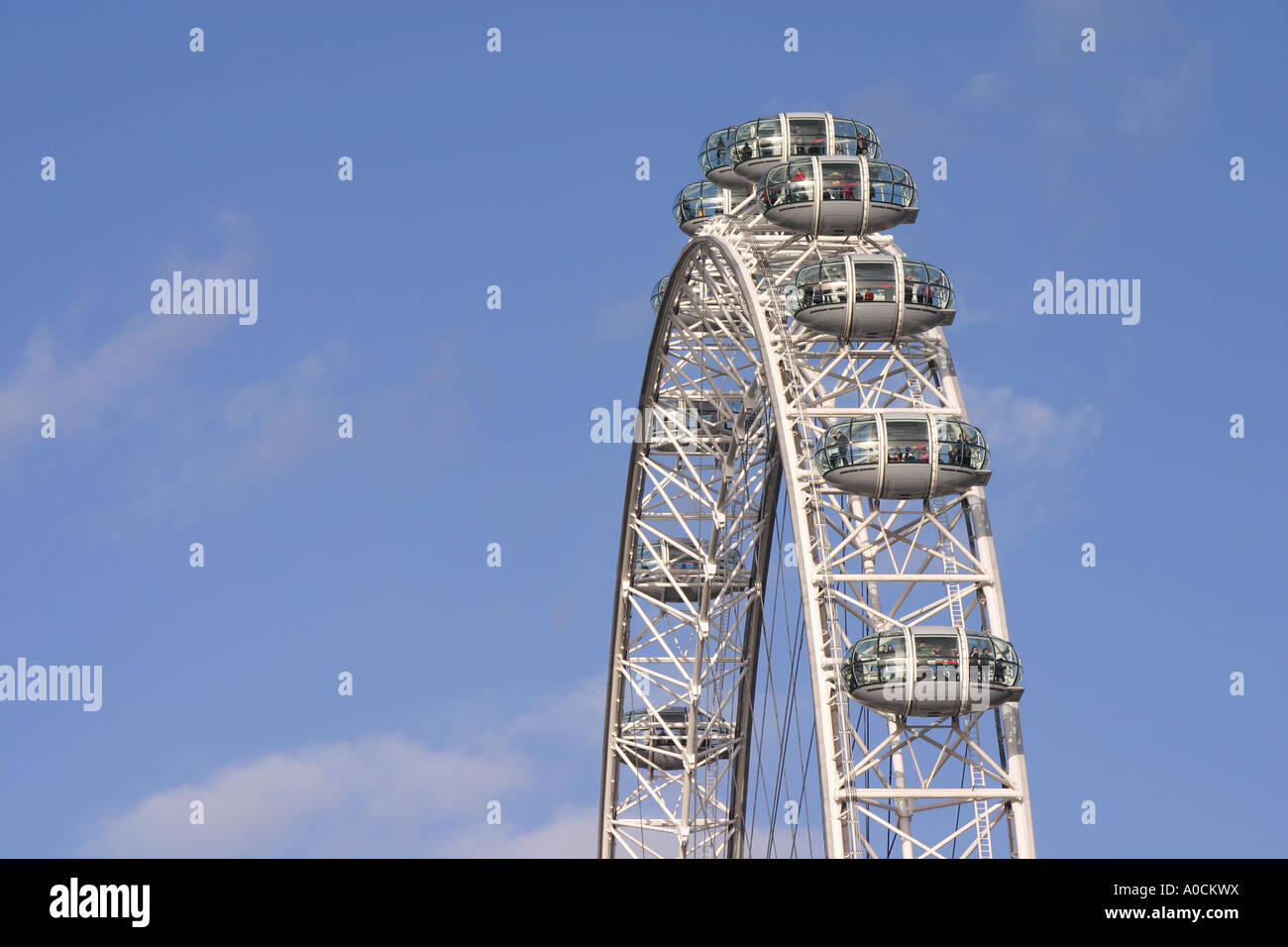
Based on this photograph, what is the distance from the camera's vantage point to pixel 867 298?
230ft

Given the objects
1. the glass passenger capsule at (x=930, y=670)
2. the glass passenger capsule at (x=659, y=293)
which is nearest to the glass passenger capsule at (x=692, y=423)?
the glass passenger capsule at (x=659, y=293)

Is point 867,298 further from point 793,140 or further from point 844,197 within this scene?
point 793,140

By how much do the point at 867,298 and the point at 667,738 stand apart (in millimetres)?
33568

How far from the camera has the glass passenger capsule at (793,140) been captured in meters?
80.4

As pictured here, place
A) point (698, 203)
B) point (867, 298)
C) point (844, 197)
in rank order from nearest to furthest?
point (867, 298)
point (844, 197)
point (698, 203)

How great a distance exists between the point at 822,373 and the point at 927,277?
3.99 meters

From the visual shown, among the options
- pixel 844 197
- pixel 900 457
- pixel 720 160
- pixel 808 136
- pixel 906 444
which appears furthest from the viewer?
pixel 720 160

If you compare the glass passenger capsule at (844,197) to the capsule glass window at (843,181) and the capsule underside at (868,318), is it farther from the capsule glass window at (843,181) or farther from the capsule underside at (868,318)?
the capsule underside at (868,318)

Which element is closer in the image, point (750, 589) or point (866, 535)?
point (866, 535)

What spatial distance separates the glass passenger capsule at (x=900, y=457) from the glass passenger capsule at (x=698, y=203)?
27.0 metres

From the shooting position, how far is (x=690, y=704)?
314 feet

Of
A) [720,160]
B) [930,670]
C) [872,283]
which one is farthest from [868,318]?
[720,160]
